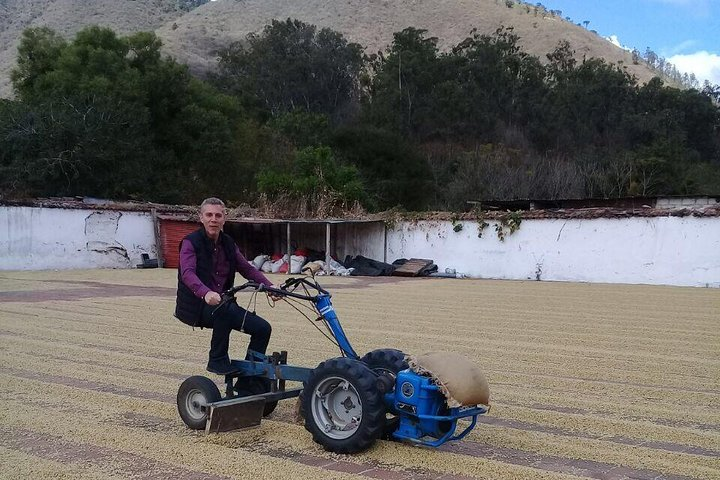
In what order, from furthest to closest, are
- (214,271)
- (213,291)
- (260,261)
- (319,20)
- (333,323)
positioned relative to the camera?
1. (319,20)
2. (260,261)
3. (214,271)
4. (213,291)
5. (333,323)

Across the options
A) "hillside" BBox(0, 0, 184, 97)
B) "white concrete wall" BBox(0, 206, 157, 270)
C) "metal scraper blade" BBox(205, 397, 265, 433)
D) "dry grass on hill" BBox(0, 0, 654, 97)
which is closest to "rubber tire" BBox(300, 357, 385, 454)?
"metal scraper blade" BBox(205, 397, 265, 433)

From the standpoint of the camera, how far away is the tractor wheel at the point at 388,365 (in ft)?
13.4

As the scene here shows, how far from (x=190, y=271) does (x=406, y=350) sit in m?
3.64

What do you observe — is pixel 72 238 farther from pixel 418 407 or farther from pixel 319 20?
pixel 319 20

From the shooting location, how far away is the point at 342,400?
411cm

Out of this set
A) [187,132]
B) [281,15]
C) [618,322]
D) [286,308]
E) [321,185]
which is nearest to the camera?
[618,322]

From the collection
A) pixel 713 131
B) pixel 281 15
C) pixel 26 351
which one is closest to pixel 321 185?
pixel 26 351

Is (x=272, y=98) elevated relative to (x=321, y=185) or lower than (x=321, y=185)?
elevated

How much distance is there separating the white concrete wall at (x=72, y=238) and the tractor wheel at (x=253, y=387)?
18.5 m

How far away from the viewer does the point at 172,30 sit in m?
77.6

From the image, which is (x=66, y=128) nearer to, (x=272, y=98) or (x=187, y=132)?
(x=187, y=132)

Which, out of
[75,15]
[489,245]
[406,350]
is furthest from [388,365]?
[75,15]

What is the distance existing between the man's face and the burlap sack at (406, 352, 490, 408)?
163 centimetres

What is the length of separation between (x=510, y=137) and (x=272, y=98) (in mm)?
15651
